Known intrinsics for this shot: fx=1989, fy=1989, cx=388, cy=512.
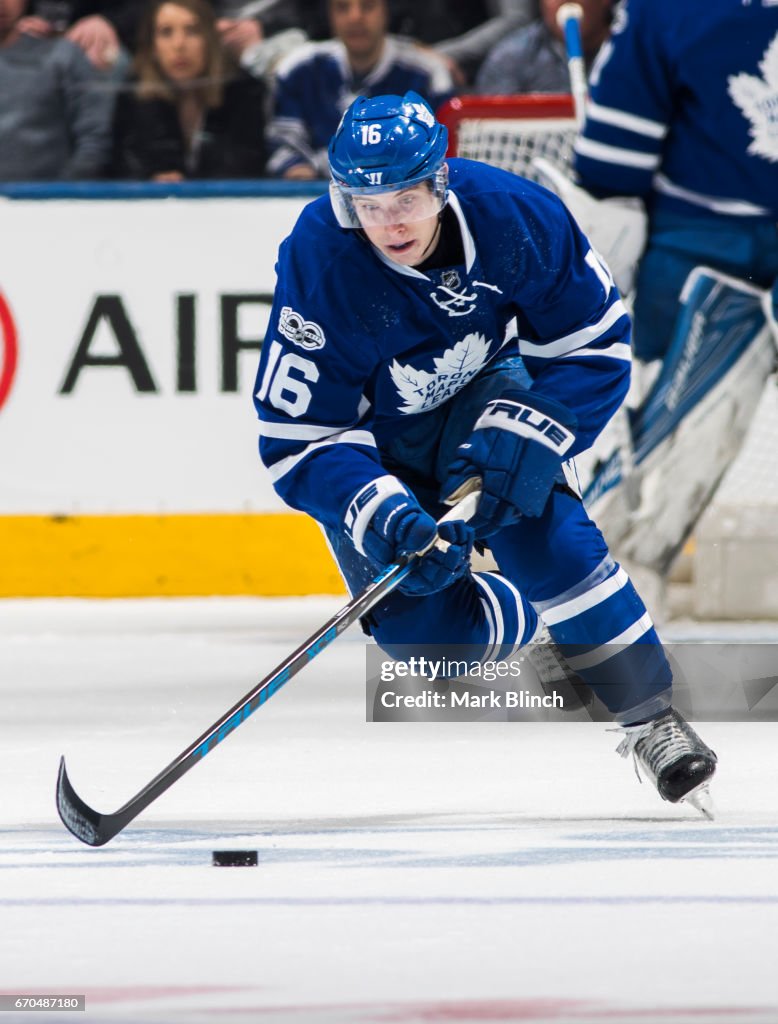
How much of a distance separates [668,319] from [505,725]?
139cm

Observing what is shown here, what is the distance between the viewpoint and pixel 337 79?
5.02 meters

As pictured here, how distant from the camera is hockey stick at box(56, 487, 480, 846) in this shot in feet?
7.23

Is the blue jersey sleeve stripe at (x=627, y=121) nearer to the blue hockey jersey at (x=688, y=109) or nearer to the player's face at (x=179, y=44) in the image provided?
the blue hockey jersey at (x=688, y=109)

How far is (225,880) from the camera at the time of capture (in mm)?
2072

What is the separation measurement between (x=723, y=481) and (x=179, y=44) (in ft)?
5.83

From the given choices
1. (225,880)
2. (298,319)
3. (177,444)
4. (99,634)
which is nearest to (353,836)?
(225,880)

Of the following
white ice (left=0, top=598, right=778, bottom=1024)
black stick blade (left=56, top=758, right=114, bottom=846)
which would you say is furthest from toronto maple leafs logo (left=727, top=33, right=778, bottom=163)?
black stick blade (left=56, top=758, right=114, bottom=846)

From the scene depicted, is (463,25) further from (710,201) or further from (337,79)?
(710,201)

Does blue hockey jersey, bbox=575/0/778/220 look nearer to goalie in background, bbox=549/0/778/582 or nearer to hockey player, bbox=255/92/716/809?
goalie in background, bbox=549/0/778/582

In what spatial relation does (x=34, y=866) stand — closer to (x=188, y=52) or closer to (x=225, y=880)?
(x=225, y=880)

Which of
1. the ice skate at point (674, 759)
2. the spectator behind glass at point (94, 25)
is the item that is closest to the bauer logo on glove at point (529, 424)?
the ice skate at point (674, 759)

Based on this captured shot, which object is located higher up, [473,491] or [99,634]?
[473,491]

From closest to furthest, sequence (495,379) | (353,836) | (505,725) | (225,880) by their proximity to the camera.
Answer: (225,880)
(353,836)
(495,379)
(505,725)

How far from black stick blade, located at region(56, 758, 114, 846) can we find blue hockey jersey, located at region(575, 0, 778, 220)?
88.4 inches
